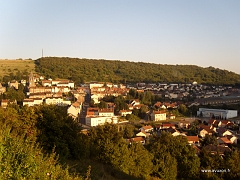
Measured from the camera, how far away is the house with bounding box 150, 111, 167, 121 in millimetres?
32812

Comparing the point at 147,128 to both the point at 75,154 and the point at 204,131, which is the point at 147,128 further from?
the point at 75,154

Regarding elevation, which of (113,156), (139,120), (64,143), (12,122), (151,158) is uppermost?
(12,122)


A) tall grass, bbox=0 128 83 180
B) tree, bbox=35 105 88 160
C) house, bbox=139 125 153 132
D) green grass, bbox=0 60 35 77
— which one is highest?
green grass, bbox=0 60 35 77

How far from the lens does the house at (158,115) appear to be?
32812 mm

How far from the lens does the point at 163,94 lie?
51.9 m

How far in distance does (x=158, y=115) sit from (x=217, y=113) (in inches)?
330

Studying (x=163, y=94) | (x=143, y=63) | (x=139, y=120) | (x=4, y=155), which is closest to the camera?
(x=4, y=155)

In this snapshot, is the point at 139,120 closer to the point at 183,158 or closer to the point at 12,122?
the point at 183,158

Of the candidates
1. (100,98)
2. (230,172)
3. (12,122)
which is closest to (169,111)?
(100,98)

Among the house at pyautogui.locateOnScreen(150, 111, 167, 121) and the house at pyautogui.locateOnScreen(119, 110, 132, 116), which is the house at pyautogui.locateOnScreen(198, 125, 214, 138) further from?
the house at pyautogui.locateOnScreen(119, 110, 132, 116)

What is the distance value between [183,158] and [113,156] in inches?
188

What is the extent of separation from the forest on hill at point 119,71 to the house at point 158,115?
2734cm

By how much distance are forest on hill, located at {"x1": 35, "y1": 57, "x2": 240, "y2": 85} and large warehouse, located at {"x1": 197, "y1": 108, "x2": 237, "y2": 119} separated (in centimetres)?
2857

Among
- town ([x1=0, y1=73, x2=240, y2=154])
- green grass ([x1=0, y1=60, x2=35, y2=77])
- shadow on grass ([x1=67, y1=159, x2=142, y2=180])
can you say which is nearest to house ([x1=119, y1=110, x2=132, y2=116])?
town ([x1=0, y1=73, x2=240, y2=154])
